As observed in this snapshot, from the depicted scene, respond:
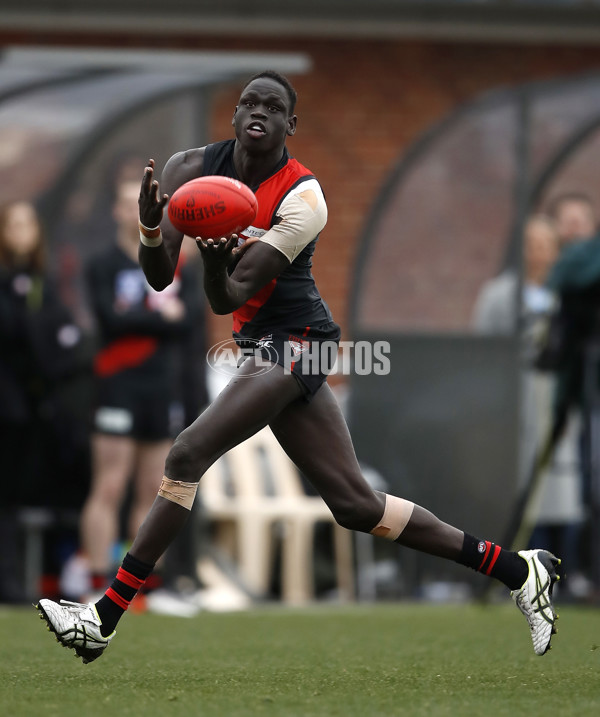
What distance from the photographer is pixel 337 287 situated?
37.8 feet

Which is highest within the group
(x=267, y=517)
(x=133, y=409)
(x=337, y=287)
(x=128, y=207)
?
(x=128, y=207)

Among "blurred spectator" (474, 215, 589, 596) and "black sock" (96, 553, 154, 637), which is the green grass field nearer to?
"black sock" (96, 553, 154, 637)

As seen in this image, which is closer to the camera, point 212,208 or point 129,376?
point 212,208

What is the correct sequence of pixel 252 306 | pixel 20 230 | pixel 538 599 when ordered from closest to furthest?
pixel 252 306 < pixel 538 599 < pixel 20 230

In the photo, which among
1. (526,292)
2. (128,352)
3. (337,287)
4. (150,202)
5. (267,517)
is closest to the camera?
(150,202)

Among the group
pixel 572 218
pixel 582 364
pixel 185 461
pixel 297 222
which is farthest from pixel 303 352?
pixel 572 218

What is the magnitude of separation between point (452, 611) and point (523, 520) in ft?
2.42

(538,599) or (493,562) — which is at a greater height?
(493,562)

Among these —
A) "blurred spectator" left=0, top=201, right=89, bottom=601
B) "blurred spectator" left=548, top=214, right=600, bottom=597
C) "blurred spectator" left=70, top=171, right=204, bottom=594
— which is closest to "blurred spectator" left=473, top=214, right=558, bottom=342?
"blurred spectator" left=548, top=214, right=600, bottom=597

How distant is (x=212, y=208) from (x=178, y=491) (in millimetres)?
1003

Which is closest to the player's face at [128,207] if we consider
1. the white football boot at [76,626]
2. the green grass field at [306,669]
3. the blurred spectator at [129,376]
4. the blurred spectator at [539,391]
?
the blurred spectator at [129,376]

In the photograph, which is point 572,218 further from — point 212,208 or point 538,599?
point 212,208

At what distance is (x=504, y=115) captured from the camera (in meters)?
10.5

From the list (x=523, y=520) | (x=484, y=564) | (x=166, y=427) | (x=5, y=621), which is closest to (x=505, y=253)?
(x=523, y=520)
